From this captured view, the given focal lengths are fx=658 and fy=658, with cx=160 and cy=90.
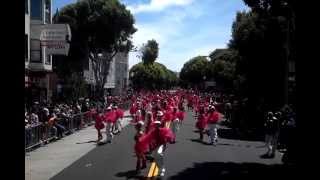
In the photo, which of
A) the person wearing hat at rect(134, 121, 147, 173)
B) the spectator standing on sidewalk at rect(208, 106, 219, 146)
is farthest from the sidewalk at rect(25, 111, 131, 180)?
the spectator standing on sidewalk at rect(208, 106, 219, 146)

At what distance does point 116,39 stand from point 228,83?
10.4 m

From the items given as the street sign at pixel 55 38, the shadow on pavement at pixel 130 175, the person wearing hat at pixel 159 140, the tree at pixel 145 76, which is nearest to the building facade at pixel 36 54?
the street sign at pixel 55 38

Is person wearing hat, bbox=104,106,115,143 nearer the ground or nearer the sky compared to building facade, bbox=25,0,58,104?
nearer the ground

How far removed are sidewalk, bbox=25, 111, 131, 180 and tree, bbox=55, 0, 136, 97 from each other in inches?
988

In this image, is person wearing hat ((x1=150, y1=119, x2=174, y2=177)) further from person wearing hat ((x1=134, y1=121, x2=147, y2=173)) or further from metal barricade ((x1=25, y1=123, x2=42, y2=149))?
metal barricade ((x1=25, y1=123, x2=42, y2=149))

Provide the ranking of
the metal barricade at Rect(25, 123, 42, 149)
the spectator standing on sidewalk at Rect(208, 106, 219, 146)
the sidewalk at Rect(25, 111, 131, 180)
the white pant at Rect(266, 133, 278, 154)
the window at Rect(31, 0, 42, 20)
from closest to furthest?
the sidewalk at Rect(25, 111, 131, 180) → the white pant at Rect(266, 133, 278, 154) → the metal barricade at Rect(25, 123, 42, 149) → the spectator standing on sidewalk at Rect(208, 106, 219, 146) → the window at Rect(31, 0, 42, 20)

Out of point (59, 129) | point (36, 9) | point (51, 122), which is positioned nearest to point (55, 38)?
point (36, 9)

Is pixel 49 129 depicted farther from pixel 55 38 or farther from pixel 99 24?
pixel 99 24

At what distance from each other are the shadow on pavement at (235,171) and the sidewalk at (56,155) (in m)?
3.96

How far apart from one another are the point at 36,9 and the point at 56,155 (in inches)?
802

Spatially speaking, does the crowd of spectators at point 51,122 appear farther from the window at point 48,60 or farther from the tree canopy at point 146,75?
the tree canopy at point 146,75

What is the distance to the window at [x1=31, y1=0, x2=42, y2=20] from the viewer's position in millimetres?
41688

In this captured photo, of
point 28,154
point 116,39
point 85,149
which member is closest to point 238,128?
point 85,149

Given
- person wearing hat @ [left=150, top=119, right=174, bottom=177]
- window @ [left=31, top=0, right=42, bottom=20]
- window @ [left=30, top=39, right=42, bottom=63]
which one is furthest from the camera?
window @ [left=31, top=0, right=42, bottom=20]
